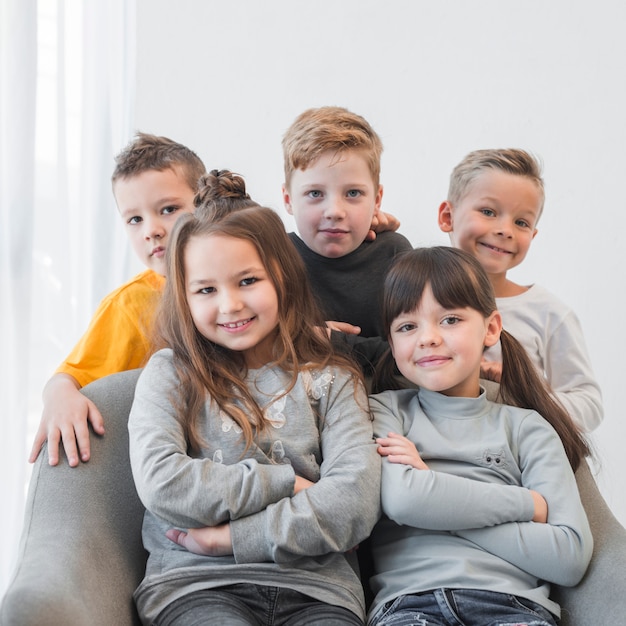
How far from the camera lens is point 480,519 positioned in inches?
51.2

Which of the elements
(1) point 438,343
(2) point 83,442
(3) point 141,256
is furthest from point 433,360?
(3) point 141,256

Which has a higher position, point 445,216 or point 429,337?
point 445,216

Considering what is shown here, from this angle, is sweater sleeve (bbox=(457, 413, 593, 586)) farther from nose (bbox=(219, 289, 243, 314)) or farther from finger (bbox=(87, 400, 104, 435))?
finger (bbox=(87, 400, 104, 435))

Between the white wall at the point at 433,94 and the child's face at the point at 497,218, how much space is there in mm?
877

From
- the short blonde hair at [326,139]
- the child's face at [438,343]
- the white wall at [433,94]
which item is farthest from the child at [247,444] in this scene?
the white wall at [433,94]

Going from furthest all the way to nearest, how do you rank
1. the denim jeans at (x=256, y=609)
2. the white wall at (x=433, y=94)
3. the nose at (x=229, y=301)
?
1. the white wall at (x=433, y=94)
2. the nose at (x=229, y=301)
3. the denim jeans at (x=256, y=609)

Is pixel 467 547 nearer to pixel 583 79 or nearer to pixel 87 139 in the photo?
pixel 87 139

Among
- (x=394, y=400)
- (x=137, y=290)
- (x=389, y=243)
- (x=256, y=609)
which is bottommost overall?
(x=256, y=609)

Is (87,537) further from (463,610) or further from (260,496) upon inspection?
(463,610)

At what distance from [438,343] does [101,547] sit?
0.64 meters

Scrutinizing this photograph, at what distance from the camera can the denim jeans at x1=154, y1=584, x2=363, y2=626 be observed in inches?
47.8

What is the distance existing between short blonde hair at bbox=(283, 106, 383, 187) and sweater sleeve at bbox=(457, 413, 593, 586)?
776 millimetres

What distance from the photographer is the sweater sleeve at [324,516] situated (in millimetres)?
1235

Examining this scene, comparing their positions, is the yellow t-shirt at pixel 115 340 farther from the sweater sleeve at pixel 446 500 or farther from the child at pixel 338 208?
the sweater sleeve at pixel 446 500
